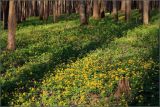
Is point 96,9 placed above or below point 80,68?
above

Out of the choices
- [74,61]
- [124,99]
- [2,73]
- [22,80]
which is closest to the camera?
[124,99]

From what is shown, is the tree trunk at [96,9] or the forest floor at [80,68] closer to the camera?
the forest floor at [80,68]

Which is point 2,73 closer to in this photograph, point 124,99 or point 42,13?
point 124,99

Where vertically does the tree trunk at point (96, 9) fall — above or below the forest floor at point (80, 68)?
above

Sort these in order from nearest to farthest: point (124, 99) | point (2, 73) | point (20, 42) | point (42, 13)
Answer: point (124, 99) < point (2, 73) < point (20, 42) < point (42, 13)

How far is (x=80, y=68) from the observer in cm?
1833

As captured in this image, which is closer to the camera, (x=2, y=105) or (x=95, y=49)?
(x=2, y=105)

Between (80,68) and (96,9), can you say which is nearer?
(80,68)

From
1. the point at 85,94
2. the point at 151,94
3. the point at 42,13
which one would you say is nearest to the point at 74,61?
the point at 85,94

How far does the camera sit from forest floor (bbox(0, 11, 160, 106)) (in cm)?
1437

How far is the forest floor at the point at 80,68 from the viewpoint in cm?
1437

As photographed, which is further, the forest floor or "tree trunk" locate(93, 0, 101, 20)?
"tree trunk" locate(93, 0, 101, 20)

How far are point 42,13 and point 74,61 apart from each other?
32.8m

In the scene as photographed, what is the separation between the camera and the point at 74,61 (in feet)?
67.1
